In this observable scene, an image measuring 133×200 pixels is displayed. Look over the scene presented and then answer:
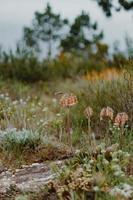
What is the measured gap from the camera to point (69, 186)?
16.4 feet

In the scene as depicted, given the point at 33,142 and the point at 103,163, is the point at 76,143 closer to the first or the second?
the point at 33,142

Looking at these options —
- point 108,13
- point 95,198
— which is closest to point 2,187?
point 95,198

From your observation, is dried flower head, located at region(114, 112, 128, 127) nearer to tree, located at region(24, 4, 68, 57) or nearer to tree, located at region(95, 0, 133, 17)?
tree, located at region(95, 0, 133, 17)

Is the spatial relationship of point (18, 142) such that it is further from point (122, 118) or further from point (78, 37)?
point (78, 37)

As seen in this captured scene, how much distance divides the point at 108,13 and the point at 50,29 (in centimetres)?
1042

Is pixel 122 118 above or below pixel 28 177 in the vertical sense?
above

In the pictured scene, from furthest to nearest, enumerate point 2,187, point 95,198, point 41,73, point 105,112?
1. point 41,73
2. point 105,112
3. point 2,187
4. point 95,198

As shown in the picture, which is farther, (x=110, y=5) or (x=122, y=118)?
(x=110, y=5)

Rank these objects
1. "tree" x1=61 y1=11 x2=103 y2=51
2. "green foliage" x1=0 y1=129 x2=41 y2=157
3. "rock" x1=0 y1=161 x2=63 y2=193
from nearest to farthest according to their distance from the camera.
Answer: "rock" x1=0 y1=161 x2=63 y2=193, "green foliage" x1=0 y1=129 x2=41 y2=157, "tree" x1=61 y1=11 x2=103 y2=51

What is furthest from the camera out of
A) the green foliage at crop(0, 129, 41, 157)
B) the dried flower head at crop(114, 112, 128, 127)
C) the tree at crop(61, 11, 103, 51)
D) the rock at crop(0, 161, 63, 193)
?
the tree at crop(61, 11, 103, 51)

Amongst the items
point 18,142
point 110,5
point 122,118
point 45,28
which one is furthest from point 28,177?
point 45,28

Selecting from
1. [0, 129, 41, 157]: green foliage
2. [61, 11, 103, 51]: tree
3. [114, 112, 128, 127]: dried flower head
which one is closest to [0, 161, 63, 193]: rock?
[0, 129, 41, 157]: green foliage

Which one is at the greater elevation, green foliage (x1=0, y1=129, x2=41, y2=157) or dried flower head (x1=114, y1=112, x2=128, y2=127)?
dried flower head (x1=114, y1=112, x2=128, y2=127)

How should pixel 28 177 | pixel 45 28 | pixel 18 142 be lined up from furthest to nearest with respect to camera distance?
pixel 45 28
pixel 18 142
pixel 28 177
